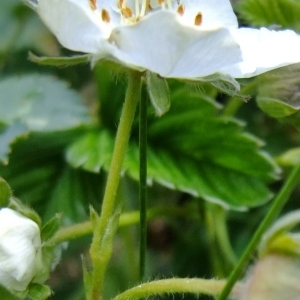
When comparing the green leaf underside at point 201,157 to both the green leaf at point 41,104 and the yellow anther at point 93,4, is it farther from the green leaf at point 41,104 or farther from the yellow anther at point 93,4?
the yellow anther at point 93,4

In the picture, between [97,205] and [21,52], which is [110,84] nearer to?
[97,205]

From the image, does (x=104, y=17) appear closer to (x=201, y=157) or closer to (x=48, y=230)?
(x=48, y=230)

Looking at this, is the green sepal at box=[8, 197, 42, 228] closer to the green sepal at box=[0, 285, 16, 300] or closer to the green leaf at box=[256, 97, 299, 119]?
the green sepal at box=[0, 285, 16, 300]

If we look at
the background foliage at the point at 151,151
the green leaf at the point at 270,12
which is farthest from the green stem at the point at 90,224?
the green leaf at the point at 270,12

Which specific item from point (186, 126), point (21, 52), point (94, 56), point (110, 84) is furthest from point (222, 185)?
point (21, 52)

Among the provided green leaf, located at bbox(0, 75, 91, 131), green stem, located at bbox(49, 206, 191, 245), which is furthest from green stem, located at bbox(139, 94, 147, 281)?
green leaf, located at bbox(0, 75, 91, 131)
